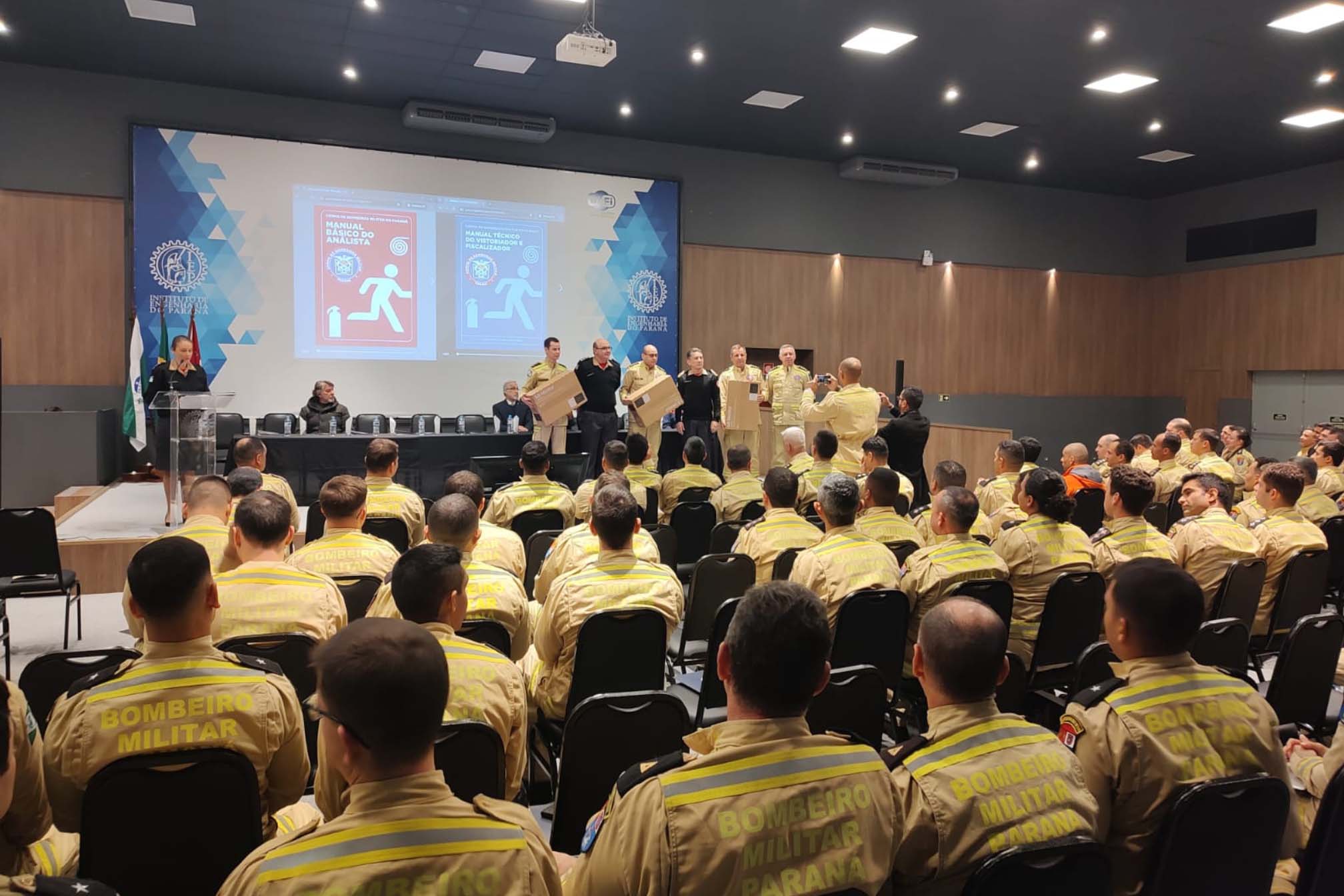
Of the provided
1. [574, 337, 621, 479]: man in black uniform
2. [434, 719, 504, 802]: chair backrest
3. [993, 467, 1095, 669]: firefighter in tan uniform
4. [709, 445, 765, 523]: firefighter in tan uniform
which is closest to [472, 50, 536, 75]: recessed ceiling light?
[574, 337, 621, 479]: man in black uniform

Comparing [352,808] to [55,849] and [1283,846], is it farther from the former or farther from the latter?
[1283,846]

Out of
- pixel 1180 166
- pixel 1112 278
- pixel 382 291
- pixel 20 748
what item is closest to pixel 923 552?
pixel 20 748

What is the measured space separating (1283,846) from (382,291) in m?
10.6

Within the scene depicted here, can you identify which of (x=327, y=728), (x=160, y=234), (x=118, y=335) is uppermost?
(x=160, y=234)

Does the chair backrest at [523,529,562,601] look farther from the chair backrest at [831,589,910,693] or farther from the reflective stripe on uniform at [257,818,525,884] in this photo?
the reflective stripe on uniform at [257,818,525,884]

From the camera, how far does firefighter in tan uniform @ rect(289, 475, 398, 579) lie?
3637mm

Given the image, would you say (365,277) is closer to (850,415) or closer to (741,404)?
(741,404)

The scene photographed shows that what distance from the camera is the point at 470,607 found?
3037 mm

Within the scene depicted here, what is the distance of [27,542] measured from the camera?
4.87 m

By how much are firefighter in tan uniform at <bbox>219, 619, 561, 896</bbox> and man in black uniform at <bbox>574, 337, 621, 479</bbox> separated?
7.94 m

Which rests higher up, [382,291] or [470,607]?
[382,291]

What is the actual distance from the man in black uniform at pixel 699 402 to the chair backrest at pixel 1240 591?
6513mm

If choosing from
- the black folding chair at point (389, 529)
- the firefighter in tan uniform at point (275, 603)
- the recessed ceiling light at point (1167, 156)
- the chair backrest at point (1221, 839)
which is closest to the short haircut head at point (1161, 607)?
the chair backrest at point (1221, 839)

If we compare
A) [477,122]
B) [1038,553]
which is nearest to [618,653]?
[1038,553]
